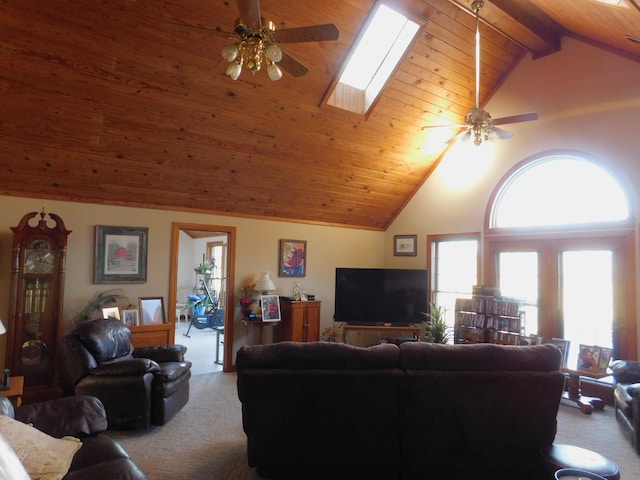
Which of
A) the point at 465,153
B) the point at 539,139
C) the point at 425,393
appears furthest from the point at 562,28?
the point at 425,393

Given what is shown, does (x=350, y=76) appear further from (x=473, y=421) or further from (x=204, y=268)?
(x=204, y=268)

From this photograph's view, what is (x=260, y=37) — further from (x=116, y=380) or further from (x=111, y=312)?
(x=111, y=312)

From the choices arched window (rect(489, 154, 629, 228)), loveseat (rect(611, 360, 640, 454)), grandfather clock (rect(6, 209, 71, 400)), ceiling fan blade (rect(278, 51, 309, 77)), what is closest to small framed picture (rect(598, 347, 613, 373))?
loveseat (rect(611, 360, 640, 454))

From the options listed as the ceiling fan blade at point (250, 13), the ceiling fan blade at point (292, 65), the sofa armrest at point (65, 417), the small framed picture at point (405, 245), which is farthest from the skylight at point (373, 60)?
the sofa armrest at point (65, 417)

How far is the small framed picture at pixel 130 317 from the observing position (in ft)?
16.4

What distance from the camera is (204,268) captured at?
1037 centimetres

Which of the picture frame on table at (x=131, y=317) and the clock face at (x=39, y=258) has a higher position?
the clock face at (x=39, y=258)

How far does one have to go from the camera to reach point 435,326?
612 centimetres

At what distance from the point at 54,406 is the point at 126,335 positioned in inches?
74.5

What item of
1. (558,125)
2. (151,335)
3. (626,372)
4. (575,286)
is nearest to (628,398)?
(626,372)

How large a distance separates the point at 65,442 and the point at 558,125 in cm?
601

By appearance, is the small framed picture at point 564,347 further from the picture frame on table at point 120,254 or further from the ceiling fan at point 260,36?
the picture frame on table at point 120,254

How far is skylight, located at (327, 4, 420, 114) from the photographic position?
4.71 meters

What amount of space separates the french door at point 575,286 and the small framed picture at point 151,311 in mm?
4678
